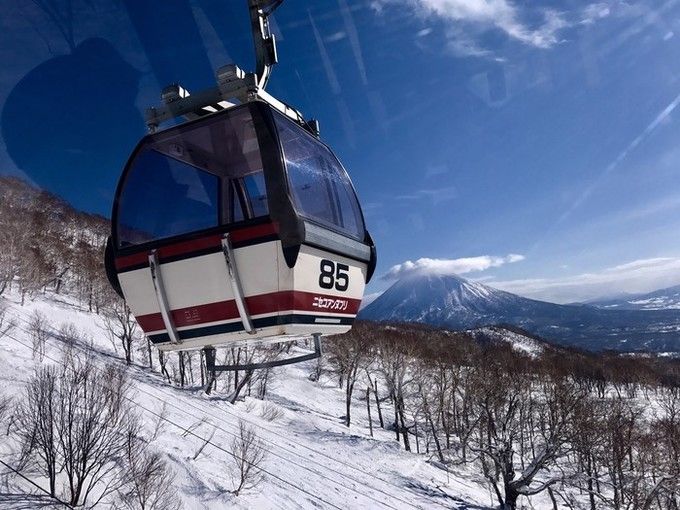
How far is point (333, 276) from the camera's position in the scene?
277 cm

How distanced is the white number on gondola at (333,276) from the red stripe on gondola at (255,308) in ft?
0.25

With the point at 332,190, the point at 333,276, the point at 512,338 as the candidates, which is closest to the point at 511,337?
the point at 512,338

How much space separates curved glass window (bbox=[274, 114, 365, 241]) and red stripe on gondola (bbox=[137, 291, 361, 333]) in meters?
0.47

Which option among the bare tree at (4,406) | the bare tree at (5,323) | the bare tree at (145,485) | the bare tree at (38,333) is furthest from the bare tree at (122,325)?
the bare tree at (145,485)

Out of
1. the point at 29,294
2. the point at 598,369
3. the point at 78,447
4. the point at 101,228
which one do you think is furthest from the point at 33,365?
the point at 598,369

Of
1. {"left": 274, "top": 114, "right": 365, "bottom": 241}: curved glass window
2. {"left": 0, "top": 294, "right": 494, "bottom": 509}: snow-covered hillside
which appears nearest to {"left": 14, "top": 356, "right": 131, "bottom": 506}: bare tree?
{"left": 0, "top": 294, "right": 494, "bottom": 509}: snow-covered hillside

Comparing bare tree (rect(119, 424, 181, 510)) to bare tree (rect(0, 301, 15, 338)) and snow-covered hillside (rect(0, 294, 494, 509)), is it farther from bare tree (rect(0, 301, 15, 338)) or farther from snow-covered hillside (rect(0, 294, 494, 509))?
bare tree (rect(0, 301, 15, 338))

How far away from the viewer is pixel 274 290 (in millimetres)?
2424

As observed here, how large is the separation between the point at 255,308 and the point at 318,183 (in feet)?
3.12

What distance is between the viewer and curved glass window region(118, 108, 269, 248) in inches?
109

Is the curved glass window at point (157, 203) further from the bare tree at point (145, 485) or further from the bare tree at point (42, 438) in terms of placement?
the bare tree at point (42, 438)

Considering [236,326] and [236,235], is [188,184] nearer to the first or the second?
[236,235]

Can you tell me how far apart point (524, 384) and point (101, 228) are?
8119 cm

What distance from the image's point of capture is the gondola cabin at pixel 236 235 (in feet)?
7.88
